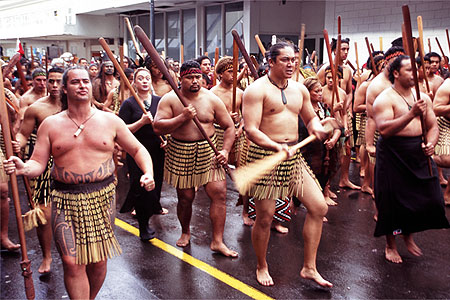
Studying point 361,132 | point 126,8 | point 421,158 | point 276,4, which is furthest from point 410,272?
point 126,8

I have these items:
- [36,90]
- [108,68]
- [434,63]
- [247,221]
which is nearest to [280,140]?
[247,221]

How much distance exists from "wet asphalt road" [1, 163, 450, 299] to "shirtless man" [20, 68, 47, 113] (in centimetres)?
160

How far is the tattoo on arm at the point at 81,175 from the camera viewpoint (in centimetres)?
349

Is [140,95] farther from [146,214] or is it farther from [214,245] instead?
[214,245]

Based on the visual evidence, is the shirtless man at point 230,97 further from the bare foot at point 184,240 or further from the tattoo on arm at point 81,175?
the tattoo on arm at point 81,175

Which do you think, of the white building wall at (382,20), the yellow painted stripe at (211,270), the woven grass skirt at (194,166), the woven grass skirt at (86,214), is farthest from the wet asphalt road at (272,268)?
the white building wall at (382,20)

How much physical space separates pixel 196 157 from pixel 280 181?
3.72 feet

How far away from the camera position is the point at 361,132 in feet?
25.4

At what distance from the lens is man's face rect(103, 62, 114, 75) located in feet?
28.9

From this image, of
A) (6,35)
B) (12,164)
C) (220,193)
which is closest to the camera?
(12,164)

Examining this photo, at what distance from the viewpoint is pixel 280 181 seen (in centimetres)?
435

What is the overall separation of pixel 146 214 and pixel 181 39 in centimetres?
2176

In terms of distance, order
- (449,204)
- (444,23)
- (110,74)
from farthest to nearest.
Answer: (444,23) → (110,74) → (449,204)

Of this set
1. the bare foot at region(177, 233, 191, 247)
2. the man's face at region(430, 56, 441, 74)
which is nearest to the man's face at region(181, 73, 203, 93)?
the bare foot at region(177, 233, 191, 247)
